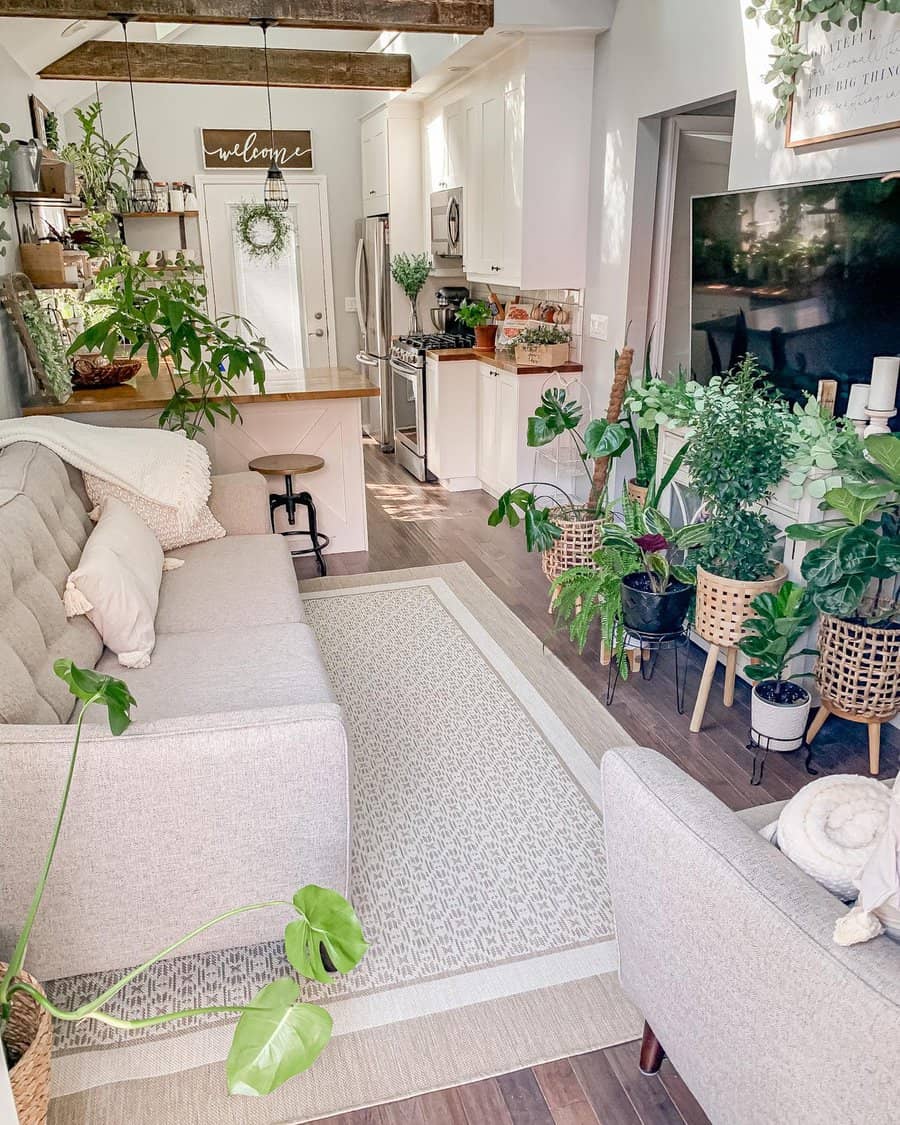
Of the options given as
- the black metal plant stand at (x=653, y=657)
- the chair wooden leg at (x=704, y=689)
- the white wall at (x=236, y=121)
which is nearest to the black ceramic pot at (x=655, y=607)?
the black metal plant stand at (x=653, y=657)

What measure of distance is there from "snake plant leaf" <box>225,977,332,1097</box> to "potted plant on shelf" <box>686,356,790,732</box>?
206cm

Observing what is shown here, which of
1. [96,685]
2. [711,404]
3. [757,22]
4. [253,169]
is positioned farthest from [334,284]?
[96,685]

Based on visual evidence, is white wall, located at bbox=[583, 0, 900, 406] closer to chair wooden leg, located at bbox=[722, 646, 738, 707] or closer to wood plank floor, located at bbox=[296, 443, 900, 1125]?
wood plank floor, located at bbox=[296, 443, 900, 1125]

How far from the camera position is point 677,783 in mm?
1408

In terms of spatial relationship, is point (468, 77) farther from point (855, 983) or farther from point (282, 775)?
point (855, 983)

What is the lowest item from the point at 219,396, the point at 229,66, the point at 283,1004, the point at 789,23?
the point at 283,1004

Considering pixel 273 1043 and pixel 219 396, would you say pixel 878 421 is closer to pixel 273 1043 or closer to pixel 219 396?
pixel 273 1043

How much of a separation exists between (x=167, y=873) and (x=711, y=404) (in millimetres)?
2057

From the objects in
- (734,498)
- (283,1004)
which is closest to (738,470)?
(734,498)

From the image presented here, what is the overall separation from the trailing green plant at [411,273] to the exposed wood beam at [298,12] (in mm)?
2199

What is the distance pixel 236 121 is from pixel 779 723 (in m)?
6.58

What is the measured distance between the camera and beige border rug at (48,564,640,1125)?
5.61ft

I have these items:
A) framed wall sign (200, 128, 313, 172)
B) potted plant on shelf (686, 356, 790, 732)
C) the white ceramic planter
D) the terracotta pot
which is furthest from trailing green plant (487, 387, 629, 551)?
framed wall sign (200, 128, 313, 172)

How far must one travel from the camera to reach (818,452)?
2.66 meters
